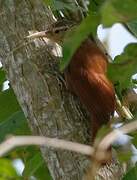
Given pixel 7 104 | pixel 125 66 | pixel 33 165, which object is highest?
pixel 7 104

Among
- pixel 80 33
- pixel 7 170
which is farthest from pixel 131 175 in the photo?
pixel 7 170

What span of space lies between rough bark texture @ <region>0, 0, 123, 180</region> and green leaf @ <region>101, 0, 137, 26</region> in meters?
0.51

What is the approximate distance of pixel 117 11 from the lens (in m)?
0.94

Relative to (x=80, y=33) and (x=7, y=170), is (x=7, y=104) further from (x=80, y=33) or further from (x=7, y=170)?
(x=7, y=170)

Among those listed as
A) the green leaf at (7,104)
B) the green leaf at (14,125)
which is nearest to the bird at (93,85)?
the green leaf at (14,125)

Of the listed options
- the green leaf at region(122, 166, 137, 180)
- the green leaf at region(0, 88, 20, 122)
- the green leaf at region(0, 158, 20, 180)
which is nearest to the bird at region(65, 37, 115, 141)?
the green leaf at region(122, 166, 137, 180)

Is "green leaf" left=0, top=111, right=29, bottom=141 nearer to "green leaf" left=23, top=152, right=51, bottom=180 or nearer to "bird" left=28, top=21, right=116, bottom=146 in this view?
"green leaf" left=23, top=152, right=51, bottom=180

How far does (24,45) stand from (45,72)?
11cm

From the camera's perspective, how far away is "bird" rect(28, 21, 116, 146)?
1469 millimetres

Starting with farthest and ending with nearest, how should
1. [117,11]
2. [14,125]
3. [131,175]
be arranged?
[14,125] → [131,175] → [117,11]

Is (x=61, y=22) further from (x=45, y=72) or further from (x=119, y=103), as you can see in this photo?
(x=119, y=103)

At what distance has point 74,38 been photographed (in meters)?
0.99

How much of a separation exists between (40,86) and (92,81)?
0.16m

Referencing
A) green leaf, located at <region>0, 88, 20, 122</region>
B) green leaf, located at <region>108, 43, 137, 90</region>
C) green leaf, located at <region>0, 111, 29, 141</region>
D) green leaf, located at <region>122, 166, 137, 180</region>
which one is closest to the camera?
green leaf, located at <region>108, 43, 137, 90</region>
